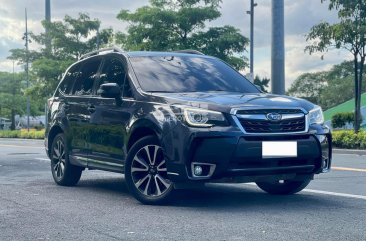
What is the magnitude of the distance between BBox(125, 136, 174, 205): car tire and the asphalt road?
0.40 ft

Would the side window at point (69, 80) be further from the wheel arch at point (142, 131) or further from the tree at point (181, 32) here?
the tree at point (181, 32)

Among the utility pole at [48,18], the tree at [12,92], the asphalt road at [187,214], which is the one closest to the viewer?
the asphalt road at [187,214]

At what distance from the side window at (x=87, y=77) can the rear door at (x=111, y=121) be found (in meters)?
0.22

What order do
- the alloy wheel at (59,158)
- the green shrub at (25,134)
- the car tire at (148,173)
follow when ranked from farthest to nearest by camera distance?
the green shrub at (25,134) < the alloy wheel at (59,158) < the car tire at (148,173)

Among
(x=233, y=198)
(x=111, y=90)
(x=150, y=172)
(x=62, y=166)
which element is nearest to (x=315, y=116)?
(x=233, y=198)

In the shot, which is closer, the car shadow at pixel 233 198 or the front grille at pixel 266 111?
the front grille at pixel 266 111

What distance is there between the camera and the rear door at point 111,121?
6945mm

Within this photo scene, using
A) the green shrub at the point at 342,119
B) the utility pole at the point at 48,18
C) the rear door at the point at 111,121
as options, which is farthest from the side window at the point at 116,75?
the utility pole at the point at 48,18

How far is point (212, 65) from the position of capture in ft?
25.5

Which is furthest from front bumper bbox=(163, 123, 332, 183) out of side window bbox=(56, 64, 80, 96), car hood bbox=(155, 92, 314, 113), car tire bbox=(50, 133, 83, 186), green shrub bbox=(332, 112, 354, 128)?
green shrub bbox=(332, 112, 354, 128)

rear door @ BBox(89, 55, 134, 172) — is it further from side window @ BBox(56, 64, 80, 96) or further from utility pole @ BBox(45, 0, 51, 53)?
utility pole @ BBox(45, 0, 51, 53)

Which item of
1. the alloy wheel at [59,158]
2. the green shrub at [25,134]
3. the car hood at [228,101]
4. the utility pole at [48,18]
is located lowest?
the green shrub at [25,134]

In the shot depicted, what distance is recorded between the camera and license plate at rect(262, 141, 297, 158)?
5.97 metres

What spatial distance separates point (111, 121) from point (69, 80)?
1926 millimetres
